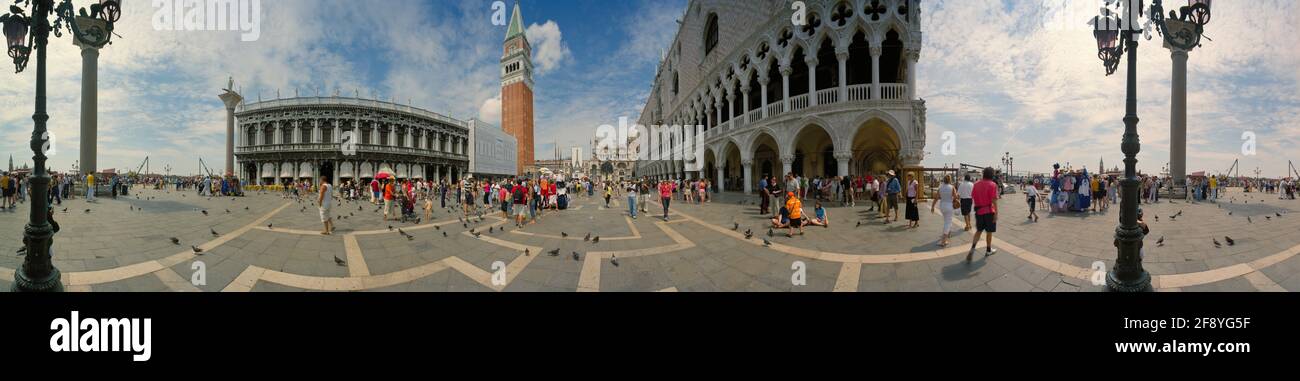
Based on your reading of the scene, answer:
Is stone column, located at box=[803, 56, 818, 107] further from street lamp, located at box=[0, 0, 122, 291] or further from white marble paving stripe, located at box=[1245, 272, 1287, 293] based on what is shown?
street lamp, located at box=[0, 0, 122, 291]

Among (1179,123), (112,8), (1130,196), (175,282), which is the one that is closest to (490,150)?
(112,8)

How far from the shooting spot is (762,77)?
603 inches

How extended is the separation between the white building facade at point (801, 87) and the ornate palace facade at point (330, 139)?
24.8m

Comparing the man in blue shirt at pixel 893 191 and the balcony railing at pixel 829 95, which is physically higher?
the balcony railing at pixel 829 95

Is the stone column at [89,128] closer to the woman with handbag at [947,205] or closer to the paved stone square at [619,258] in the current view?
the paved stone square at [619,258]

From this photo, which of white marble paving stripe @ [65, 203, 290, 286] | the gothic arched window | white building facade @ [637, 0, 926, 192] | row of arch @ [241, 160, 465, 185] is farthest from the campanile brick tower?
white marble paving stripe @ [65, 203, 290, 286]

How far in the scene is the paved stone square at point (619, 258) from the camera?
3502 mm

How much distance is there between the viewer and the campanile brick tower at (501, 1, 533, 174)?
3894 cm

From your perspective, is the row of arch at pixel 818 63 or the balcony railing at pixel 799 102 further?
the balcony railing at pixel 799 102

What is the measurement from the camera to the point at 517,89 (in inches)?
1548

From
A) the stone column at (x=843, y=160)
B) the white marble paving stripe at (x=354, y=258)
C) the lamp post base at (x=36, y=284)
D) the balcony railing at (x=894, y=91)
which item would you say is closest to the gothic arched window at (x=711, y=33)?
the balcony railing at (x=894, y=91)

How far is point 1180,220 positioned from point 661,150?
23.7 metres

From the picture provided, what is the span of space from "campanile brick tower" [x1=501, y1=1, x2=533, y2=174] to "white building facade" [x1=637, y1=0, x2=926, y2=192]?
22138mm
